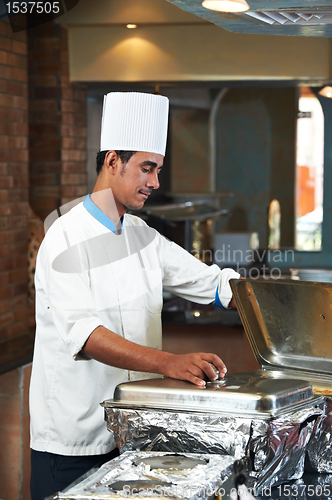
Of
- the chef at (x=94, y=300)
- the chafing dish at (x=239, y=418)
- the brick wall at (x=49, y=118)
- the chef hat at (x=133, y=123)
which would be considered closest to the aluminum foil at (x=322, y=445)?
the chafing dish at (x=239, y=418)

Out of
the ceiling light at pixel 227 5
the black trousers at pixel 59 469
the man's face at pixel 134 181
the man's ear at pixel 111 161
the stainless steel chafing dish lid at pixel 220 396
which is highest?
the ceiling light at pixel 227 5

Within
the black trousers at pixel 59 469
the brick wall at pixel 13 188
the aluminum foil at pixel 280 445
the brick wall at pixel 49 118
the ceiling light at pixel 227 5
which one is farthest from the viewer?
the brick wall at pixel 49 118

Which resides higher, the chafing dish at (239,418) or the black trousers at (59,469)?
the chafing dish at (239,418)

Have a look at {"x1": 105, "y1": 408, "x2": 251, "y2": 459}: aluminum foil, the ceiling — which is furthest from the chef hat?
{"x1": 105, "y1": 408, "x2": 251, "y2": 459}: aluminum foil

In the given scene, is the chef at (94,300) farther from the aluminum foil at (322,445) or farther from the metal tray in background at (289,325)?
the aluminum foil at (322,445)

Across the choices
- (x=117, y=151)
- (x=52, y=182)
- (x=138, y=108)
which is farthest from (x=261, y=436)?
(x=52, y=182)

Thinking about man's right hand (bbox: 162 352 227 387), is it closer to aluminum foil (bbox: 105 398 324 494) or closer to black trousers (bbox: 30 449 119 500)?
aluminum foil (bbox: 105 398 324 494)

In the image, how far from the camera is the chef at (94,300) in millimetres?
1241

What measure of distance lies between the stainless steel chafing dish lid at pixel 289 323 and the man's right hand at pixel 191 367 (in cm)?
26

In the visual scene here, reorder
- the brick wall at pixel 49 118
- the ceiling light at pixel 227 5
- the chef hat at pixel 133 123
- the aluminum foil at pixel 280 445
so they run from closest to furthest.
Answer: the aluminum foil at pixel 280 445, the ceiling light at pixel 227 5, the chef hat at pixel 133 123, the brick wall at pixel 49 118

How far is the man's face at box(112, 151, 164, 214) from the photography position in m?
1.37

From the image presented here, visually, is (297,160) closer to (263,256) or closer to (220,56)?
(263,256)

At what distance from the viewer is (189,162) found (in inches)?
232

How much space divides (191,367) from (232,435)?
150mm
